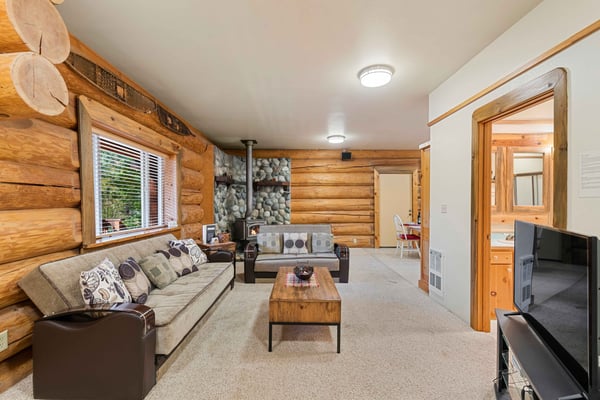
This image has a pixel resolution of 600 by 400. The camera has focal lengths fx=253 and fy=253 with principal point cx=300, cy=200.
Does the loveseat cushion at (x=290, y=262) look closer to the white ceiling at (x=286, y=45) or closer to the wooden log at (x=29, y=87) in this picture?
the white ceiling at (x=286, y=45)

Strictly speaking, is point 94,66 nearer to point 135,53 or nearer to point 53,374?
point 135,53

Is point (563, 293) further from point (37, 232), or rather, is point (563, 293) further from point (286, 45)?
point (37, 232)

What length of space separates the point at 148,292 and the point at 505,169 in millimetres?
4394

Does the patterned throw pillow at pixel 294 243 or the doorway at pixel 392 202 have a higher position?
the doorway at pixel 392 202

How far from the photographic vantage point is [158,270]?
8.41 feet

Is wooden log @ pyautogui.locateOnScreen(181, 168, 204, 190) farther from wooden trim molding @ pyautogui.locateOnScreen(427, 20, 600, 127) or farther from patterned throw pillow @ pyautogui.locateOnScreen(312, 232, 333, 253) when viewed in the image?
wooden trim molding @ pyautogui.locateOnScreen(427, 20, 600, 127)

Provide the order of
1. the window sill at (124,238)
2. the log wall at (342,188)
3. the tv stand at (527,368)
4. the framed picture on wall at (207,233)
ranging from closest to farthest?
the tv stand at (527,368)
the window sill at (124,238)
the framed picture on wall at (207,233)
the log wall at (342,188)

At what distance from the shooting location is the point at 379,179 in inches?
277

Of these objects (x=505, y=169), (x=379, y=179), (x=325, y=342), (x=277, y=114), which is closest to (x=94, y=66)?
(x=277, y=114)

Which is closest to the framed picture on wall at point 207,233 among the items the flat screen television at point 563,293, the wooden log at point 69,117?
the wooden log at point 69,117

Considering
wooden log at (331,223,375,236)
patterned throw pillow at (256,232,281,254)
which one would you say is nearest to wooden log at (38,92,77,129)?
patterned throw pillow at (256,232,281,254)

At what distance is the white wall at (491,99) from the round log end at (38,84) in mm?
3118

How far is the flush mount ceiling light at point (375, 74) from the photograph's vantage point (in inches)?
101

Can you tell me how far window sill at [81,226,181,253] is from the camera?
2307 mm
